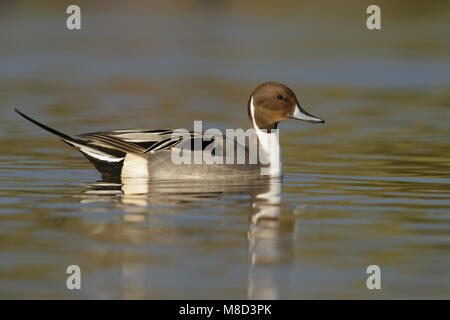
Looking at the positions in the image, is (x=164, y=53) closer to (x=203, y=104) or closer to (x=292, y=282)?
(x=203, y=104)

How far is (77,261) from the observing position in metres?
6.70

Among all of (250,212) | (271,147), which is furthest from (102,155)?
(250,212)

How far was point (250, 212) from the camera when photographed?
858cm

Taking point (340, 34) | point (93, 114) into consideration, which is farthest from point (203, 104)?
point (340, 34)

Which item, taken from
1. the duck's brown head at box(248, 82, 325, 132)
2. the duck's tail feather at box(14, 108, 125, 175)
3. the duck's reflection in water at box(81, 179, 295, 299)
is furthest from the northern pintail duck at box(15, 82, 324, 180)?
the duck's brown head at box(248, 82, 325, 132)

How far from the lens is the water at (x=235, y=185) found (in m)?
6.45

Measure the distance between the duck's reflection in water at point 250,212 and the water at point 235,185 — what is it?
19mm

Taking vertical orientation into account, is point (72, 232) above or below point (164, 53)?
below

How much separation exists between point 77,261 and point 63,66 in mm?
17945

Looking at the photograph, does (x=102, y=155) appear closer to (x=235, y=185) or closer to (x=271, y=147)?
(x=235, y=185)

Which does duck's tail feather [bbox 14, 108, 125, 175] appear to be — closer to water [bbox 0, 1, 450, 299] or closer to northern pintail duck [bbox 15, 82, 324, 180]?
northern pintail duck [bbox 15, 82, 324, 180]

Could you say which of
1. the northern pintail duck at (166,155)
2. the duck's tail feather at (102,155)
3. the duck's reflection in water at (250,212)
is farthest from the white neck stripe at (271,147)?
the duck's tail feather at (102,155)

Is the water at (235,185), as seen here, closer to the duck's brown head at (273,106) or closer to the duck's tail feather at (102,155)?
the duck's tail feather at (102,155)
